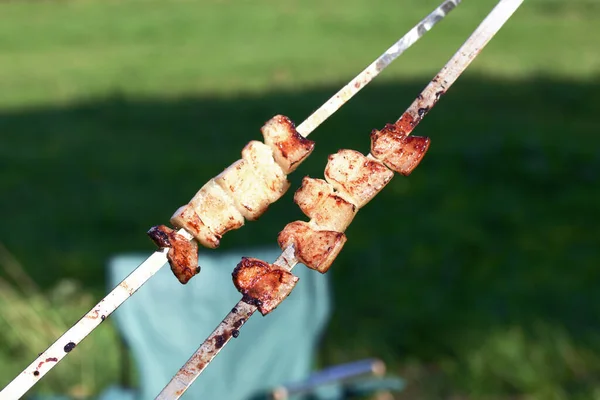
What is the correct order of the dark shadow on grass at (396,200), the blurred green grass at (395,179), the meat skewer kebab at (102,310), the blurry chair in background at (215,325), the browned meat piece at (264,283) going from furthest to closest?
the dark shadow on grass at (396,200), the blurred green grass at (395,179), the blurry chair in background at (215,325), the browned meat piece at (264,283), the meat skewer kebab at (102,310)

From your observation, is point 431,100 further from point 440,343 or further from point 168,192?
point 168,192

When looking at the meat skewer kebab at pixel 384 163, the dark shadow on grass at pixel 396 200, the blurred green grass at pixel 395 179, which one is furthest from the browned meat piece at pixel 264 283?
the dark shadow on grass at pixel 396 200

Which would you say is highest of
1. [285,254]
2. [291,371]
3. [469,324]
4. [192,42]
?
[192,42]

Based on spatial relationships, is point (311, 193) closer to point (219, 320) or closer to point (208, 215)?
point (208, 215)

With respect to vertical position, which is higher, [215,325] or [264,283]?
[264,283]

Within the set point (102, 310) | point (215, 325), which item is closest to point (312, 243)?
point (102, 310)

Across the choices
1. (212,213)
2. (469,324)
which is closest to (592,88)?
(469,324)

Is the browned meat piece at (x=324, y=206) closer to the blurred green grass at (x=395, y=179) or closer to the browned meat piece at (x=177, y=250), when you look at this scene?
the browned meat piece at (x=177, y=250)
